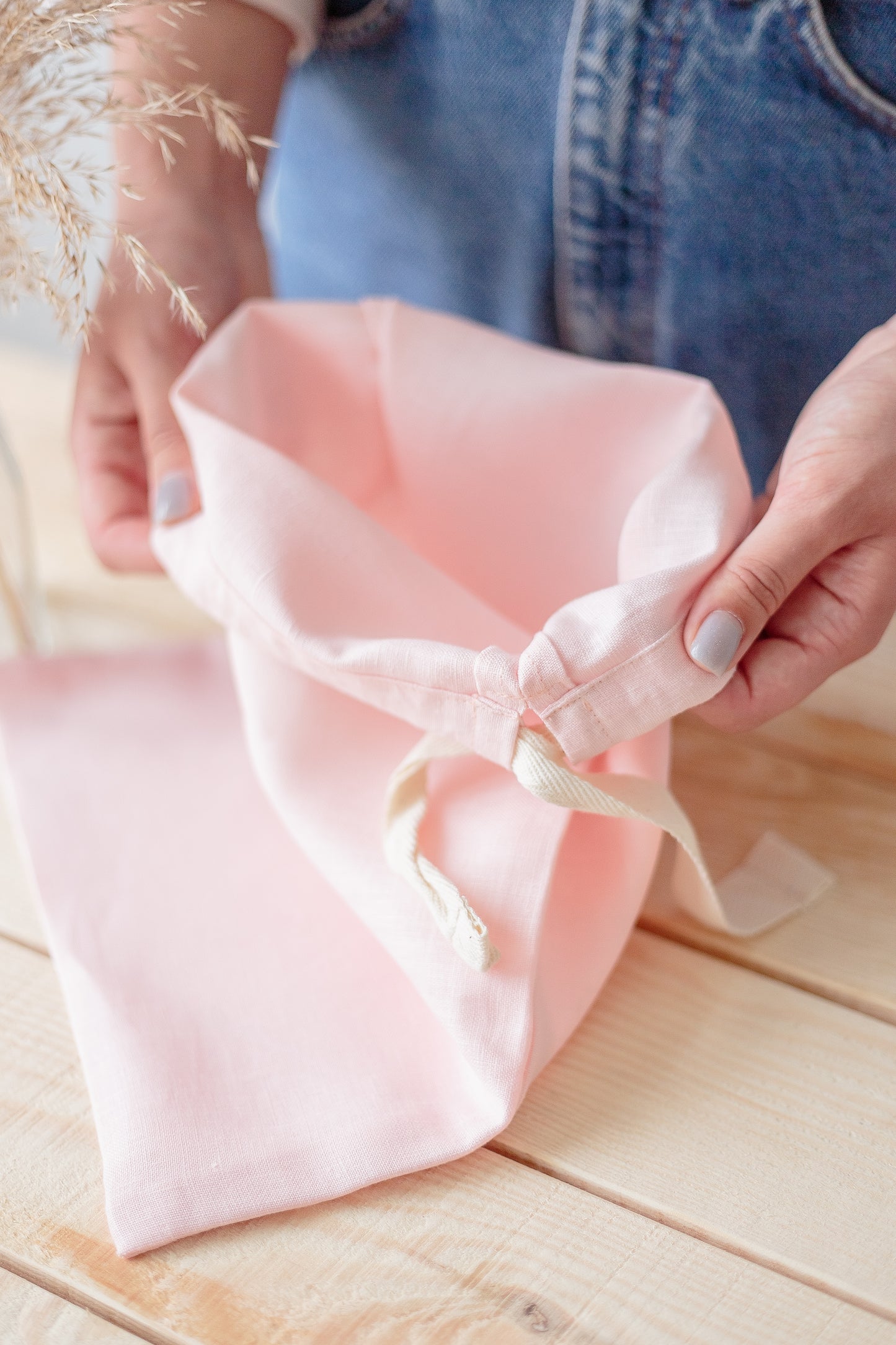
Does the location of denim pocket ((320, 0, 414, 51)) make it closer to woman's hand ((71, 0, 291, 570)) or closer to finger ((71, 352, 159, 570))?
woman's hand ((71, 0, 291, 570))

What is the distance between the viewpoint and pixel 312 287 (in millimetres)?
835

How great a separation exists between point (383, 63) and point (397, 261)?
134 millimetres

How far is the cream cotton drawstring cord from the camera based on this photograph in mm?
413

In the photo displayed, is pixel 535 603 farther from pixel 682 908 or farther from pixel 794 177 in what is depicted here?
pixel 794 177

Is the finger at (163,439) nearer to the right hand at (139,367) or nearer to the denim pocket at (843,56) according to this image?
the right hand at (139,367)

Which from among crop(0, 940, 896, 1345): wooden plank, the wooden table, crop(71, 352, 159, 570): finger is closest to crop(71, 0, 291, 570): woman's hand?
crop(71, 352, 159, 570): finger

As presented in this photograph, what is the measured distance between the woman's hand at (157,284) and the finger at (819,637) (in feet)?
1.03

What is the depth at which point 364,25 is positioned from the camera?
0.64 metres

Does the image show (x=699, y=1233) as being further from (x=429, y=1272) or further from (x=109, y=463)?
(x=109, y=463)

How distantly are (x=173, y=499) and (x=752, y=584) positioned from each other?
0.89ft

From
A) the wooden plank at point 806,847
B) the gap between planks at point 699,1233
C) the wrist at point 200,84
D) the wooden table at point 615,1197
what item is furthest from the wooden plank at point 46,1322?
the wrist at point 200,84

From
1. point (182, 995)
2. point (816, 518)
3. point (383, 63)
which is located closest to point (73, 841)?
point (182, 995)

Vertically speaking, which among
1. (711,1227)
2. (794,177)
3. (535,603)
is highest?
(794,177)

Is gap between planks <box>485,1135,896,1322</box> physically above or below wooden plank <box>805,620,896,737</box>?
below
